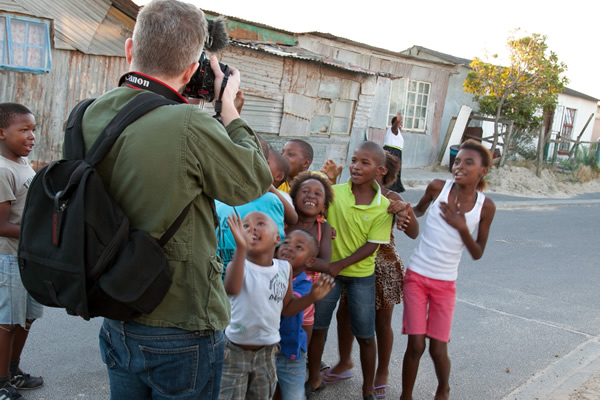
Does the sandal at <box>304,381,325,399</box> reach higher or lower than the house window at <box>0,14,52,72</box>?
lower

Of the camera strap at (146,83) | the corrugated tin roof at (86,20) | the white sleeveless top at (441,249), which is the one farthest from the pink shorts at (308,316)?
the corrugated tin roof at (86,20)

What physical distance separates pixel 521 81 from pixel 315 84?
769cm

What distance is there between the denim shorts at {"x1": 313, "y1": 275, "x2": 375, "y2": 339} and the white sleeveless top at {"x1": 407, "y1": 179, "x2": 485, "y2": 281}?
1.12 feet

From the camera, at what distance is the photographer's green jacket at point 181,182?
1621mm

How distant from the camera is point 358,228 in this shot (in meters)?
3.58

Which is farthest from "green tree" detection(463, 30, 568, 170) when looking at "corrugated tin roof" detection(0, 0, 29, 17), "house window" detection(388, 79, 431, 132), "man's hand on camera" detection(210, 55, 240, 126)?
"man's hand on camera" detection(210, 55, 240, 126)

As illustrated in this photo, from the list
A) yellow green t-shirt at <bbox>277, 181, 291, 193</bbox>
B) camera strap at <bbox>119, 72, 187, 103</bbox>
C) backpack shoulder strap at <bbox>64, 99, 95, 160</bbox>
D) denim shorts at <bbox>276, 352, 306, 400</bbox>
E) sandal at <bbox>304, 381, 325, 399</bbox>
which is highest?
camera strap at <bbox>119, 72, 187, 103</bbox>

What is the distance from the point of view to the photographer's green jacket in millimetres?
1621

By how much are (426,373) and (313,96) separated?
33.7 ft

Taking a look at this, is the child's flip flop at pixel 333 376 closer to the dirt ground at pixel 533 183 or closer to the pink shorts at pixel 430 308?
the pink shorts at pixel 430 308

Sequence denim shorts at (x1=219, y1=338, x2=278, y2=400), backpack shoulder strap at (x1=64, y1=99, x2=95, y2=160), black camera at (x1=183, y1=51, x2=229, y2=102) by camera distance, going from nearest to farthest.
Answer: backpack shoulder strap at (x1=64, y1=99, x2=95, y2=160) < black camera at (x1=183, y1=51, x2=229, y2=102) < denim shorts at (x1=219, y1=338, x2=278, y2=400)

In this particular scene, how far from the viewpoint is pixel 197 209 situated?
1732 millimetres

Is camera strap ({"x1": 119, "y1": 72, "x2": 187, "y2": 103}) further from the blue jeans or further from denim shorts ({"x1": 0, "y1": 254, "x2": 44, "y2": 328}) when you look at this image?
denim shorts ({"x1": 0, "y1": 254, "x2": 44, "y2": 328})

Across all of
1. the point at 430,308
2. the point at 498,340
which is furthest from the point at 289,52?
the point at 430,308
